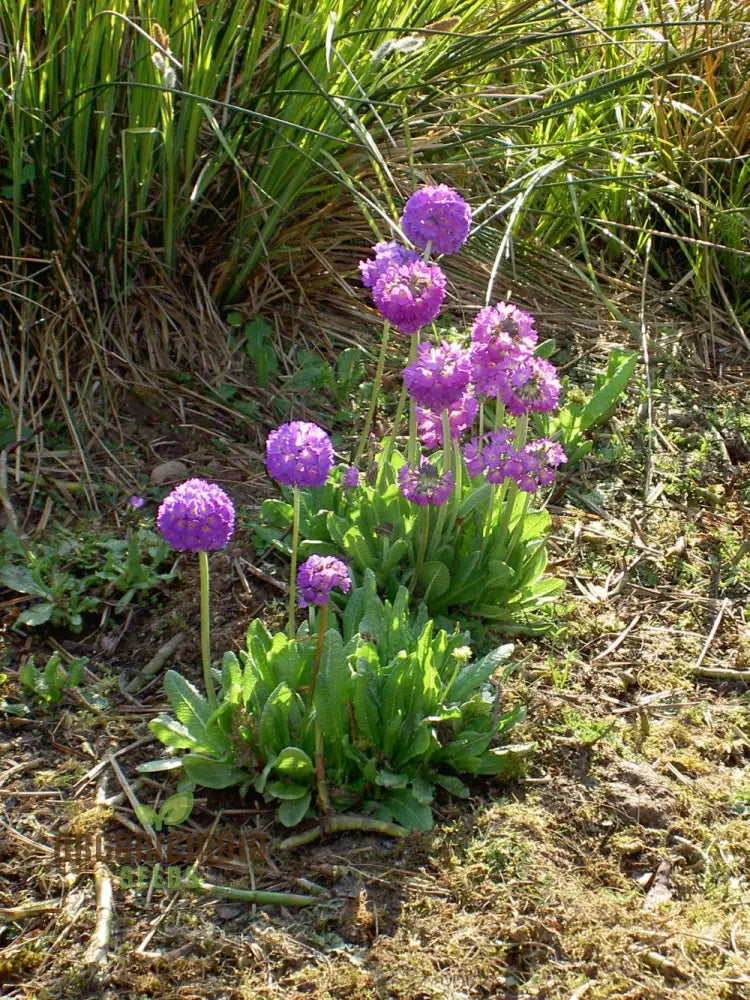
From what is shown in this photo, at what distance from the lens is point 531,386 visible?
2002 mm

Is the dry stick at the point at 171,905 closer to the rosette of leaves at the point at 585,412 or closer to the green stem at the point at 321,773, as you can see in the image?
the green stem at the point at 321,773

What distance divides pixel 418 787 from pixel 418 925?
258 millimetres

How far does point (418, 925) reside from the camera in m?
1.62

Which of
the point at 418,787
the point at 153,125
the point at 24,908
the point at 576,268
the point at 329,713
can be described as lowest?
the point at 24,908

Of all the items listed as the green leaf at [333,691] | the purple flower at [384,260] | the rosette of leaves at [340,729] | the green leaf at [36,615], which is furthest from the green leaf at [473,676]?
the green leaf at [36,615]

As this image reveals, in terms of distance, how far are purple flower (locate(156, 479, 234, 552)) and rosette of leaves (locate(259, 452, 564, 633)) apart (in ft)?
1.74

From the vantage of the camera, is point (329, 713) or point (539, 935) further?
point (329, 713)

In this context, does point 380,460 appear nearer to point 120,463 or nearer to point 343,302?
point 120,463

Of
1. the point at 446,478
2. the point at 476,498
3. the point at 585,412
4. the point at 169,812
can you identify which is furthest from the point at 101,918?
the point at 585,412

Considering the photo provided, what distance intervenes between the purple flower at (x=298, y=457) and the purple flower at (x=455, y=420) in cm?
39

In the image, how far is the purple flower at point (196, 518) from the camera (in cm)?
165

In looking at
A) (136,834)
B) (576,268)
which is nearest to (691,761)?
(136,834)

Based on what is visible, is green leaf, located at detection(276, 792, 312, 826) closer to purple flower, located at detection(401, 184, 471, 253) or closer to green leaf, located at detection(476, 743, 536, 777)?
green leaf, located at detection(476, 743, 536, 777)

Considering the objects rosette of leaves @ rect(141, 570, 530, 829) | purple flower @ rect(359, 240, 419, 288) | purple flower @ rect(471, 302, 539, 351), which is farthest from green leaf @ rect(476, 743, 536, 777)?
purple flower @ rect(359, 240, 419, 288)
